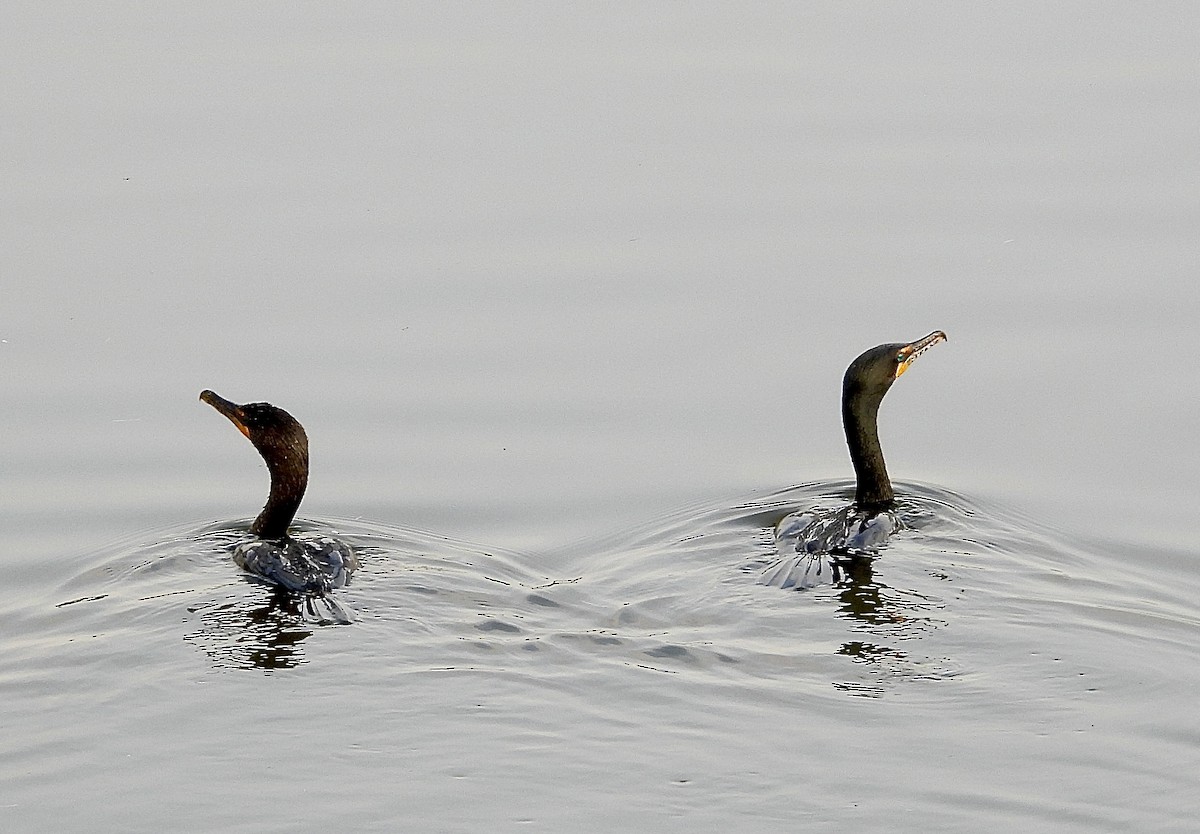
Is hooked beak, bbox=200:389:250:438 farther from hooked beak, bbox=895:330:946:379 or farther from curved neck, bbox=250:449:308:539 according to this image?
hooked beak, bbox=895:330:946:379

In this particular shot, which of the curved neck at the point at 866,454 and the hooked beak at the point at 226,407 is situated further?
the curved neck at the point at 866,454

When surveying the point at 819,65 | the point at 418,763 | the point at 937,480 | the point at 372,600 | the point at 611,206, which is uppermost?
the point at 819,65

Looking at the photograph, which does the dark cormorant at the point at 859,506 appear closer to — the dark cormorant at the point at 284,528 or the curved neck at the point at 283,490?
the dark cormorant at the point at 284,528

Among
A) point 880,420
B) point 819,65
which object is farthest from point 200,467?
point 819,65

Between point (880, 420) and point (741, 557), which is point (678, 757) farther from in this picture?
point (880, 420)

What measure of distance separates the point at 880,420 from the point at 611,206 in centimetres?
303

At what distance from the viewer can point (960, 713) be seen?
769cm

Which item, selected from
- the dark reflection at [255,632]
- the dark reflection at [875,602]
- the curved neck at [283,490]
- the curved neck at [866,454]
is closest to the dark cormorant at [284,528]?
the curved neck at [283,490]

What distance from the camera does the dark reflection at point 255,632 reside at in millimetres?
8250

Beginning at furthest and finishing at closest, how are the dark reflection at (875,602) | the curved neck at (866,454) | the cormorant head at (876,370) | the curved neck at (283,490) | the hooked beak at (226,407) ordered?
the cormorant head at (876,370) < the curved neck at (866,454) < the hooked beak at (226,407) < the curved neck at (283,490) < the dark reflection at (875,602)

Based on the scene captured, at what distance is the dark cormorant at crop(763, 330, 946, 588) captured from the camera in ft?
30.4

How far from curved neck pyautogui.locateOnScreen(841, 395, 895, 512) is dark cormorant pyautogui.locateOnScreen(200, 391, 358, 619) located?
2612 millimetres

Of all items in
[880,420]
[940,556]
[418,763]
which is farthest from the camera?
[880,420]

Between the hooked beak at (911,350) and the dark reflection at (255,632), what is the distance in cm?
343
